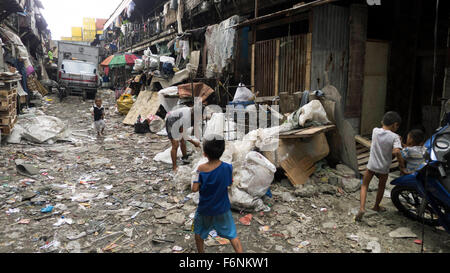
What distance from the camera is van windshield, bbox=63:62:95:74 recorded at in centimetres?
1587

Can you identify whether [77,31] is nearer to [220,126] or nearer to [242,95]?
[242,95]

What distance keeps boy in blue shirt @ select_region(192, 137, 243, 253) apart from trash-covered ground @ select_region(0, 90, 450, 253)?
0.67 metres

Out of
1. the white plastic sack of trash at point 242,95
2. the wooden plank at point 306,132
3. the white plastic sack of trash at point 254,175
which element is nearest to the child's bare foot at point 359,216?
the white plastic sack of trash at point 254,175

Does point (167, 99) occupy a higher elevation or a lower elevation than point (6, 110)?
higher

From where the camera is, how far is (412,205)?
12.4ft

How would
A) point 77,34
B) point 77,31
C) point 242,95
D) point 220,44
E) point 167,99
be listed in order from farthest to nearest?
point 77,34 → point 77,31 → point 167,99 → point 220,44 → point 242,95

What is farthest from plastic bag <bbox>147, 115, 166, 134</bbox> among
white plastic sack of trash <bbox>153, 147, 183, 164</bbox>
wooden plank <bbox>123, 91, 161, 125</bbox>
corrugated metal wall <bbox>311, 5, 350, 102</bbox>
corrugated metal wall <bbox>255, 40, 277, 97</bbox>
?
corrugated metal wall <bbox>311, 5, 350, 102</bbox>

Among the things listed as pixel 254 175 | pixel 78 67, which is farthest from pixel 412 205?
pixel 78 67

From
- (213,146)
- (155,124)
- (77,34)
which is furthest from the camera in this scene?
(77,34)

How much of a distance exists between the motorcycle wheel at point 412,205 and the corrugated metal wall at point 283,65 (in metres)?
3.26

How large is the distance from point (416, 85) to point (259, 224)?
6012 mm

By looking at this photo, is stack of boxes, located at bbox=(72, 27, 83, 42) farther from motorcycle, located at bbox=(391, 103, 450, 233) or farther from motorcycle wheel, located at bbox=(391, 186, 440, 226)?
motorcycle, located at bbox=(391, 103, 450, 233)

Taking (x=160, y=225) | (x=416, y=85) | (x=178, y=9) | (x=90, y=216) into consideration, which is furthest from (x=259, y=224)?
(x=178, y=9)

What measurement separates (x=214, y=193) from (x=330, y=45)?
204 inches
